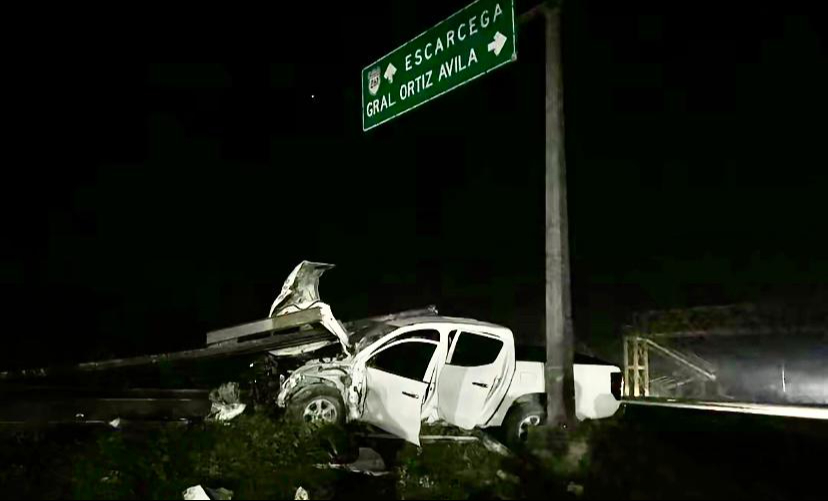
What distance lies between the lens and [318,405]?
916cm

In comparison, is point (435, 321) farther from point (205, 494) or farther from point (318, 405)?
point (205, 494)

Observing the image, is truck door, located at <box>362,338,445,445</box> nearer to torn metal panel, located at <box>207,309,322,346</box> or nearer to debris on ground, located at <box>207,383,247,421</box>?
torn metal panel, located at <box>207,309,322,346</box>

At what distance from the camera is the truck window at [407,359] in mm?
9594

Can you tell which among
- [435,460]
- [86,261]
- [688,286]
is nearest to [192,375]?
[435,460]

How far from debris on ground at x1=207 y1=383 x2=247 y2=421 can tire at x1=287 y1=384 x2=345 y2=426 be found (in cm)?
77

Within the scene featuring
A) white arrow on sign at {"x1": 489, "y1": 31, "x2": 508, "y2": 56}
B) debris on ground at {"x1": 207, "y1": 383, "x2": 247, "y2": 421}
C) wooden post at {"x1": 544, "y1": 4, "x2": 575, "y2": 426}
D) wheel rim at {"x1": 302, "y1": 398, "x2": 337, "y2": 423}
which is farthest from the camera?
debris on ground at {"x1": 207, "y1": 383, "x2": 247, "y2": 421}

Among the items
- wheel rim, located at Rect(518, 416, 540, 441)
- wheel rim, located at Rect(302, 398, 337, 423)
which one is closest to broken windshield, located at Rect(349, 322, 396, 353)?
wheel rim, located at Rect(302, 398, 337, 423)

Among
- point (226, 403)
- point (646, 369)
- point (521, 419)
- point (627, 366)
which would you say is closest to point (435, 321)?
point (521, 419)

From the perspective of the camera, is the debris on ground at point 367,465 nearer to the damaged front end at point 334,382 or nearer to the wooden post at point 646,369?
the damaged front end at point 334,382

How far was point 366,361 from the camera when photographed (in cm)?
949

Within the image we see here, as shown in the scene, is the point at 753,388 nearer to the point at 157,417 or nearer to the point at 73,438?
the point at 157,417

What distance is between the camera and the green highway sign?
8.59 m

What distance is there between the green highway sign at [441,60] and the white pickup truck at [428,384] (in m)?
2.74

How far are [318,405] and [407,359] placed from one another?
126cm
